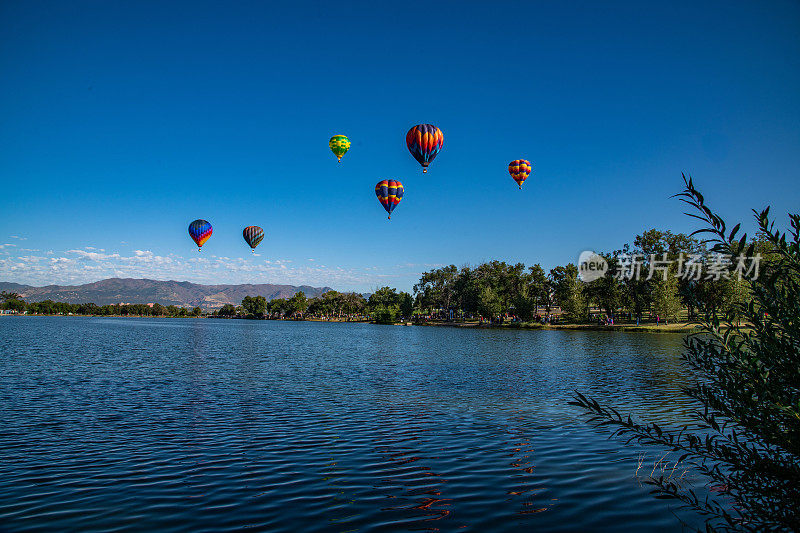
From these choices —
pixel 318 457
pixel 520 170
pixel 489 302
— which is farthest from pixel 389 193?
pixel 489 302

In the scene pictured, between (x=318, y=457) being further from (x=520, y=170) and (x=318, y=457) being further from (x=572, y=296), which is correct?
(x=572, y=296)

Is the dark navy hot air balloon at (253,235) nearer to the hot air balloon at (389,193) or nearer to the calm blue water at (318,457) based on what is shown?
the hot air balloon at (389,193)

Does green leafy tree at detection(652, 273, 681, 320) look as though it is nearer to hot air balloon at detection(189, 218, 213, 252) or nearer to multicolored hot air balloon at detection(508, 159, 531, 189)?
multicolored hot air balloon at detection(508, 159, 531, 189)

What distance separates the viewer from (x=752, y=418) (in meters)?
6.13

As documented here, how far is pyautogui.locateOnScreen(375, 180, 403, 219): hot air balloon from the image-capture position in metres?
73.2

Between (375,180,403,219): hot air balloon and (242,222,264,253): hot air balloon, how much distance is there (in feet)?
149

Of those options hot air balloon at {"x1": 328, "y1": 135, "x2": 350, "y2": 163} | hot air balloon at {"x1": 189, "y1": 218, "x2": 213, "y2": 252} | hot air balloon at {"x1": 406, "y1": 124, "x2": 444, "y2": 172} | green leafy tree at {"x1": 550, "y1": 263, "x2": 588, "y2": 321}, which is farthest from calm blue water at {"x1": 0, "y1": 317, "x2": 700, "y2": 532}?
green leafy tree at {"x1": 550, "y1": 263, "x2": 588, "y2": 321}

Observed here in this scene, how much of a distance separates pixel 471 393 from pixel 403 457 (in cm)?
1247

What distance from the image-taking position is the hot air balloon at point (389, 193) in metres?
73.2

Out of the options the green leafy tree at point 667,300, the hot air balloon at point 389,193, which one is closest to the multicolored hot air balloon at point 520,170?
the hot air balloon at point 389,193

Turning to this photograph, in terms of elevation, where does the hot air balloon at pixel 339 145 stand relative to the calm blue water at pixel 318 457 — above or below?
above

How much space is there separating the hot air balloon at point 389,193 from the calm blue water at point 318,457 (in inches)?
1875

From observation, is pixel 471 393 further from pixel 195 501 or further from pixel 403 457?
pixel 195 501

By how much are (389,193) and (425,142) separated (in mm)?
13393
